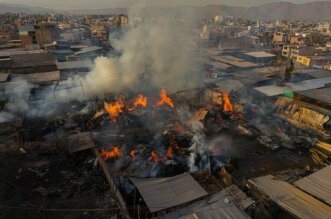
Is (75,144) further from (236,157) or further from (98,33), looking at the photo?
(98,33)

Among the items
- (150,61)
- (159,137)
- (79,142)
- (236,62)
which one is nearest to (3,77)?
(79,142)

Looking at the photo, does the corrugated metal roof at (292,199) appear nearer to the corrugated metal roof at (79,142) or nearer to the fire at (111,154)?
the fire at (111,154)

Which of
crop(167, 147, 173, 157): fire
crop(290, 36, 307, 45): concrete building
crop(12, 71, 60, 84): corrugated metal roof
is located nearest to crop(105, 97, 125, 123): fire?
crop(167, 147, 173, 157): fire

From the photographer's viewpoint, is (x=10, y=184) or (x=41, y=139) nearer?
(x=10, y=184)

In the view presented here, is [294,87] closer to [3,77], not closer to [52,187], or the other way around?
[52,187]

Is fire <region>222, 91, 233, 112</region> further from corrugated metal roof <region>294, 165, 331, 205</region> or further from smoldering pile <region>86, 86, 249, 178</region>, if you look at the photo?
corrugated metal roof <region>294, 165, 331, 205</region>

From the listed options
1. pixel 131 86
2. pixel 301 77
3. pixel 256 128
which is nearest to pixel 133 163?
pixel 256 128
